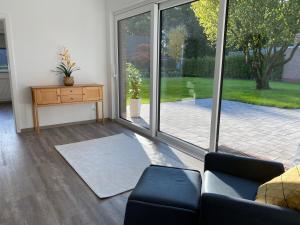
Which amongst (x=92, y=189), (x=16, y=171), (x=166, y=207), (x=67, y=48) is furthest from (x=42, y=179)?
(x=67, y=48)

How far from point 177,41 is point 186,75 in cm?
54

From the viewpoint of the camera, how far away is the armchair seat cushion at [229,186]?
1.63 meters

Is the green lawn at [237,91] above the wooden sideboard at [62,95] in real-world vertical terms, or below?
above

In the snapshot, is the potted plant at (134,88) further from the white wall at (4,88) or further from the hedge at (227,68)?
the white wall at (4,88)

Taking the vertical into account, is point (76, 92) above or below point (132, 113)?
above

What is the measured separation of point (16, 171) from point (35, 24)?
2711mm

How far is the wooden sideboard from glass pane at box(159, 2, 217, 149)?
1.47m

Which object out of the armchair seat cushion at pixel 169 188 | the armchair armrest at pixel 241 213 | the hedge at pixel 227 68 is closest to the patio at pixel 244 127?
the hedge at pixel 227 68

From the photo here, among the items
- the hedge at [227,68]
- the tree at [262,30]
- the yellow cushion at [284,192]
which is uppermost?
the tree at [262,30]

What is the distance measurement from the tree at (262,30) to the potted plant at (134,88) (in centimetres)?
196

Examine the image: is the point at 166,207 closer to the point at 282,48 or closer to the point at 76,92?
the point at 282,48

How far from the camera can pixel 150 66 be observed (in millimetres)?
3979

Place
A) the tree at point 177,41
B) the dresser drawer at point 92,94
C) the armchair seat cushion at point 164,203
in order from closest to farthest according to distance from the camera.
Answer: the armchair seat cushion at point 164,203, the tree at point 177,41, the dresser drawer at point 92,94

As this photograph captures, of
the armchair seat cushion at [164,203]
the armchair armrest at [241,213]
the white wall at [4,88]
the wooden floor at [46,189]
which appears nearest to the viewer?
the armchair armrest at [241,213]
